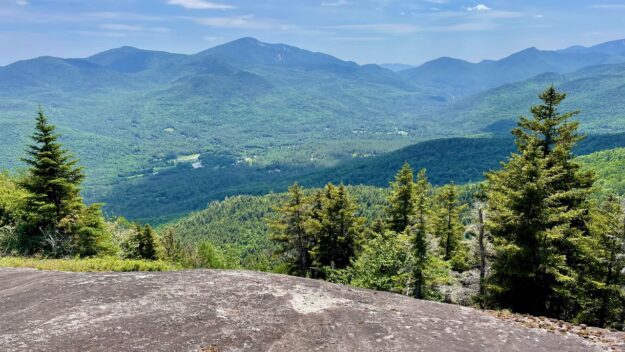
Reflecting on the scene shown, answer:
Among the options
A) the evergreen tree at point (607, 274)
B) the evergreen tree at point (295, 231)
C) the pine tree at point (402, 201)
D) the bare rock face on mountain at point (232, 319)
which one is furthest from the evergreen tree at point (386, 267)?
the bare rock face on mountain at point (232, 319)

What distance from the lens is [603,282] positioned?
26.8m

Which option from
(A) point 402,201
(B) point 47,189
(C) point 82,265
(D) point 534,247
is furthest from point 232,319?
(A) point 402,201

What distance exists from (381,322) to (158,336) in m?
6.95

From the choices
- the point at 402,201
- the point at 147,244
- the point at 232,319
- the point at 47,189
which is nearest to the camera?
the point at 232,319

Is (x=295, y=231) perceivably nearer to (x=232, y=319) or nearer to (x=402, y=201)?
(x=402, y=201)

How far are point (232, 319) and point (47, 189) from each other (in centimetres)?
2931

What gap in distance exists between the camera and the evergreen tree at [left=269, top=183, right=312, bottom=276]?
44781 mm

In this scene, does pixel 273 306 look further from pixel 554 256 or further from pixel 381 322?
pixel 554 256

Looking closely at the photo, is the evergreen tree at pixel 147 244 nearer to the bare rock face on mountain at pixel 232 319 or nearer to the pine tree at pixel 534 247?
the bare rock face on mountain at pixel 232 319

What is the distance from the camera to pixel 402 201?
151 ft

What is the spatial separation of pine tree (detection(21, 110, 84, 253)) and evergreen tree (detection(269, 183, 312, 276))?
1922 centimetres

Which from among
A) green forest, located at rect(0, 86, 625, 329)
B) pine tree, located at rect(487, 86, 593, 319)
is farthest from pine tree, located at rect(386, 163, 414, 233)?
pine tree, located at rect(487, 86, 593, 319)

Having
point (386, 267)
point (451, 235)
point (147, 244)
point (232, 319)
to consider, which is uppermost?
point (232, 319)

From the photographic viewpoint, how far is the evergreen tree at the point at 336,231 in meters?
44.8
